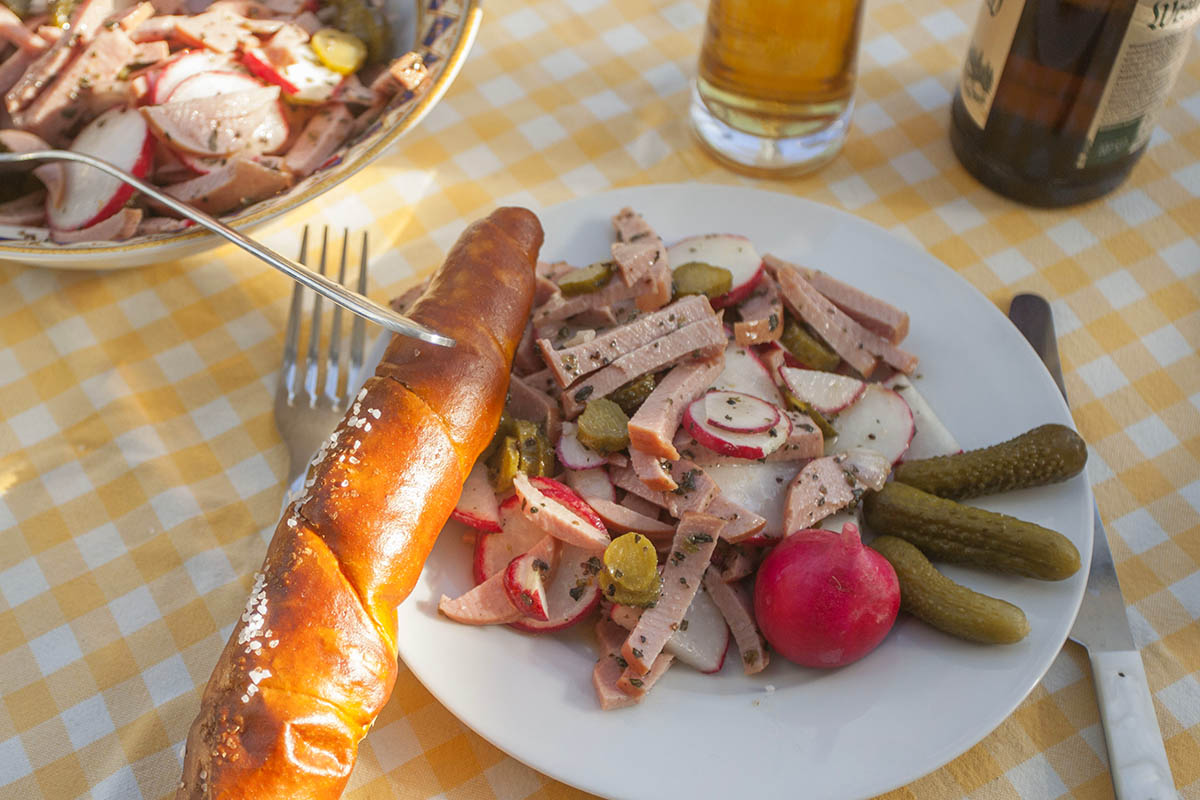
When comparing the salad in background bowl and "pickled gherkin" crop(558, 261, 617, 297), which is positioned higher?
the salad in background bowl

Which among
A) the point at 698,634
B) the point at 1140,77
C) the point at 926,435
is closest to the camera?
the point at 698,634

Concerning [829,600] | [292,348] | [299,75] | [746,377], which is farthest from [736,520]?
[299,75]

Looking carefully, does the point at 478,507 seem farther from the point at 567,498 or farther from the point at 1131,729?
the point at 1131,729

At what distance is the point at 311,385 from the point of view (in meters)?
1.88

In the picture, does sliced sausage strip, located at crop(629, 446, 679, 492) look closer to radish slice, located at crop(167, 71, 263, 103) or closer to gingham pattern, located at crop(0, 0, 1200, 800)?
gingham pattern, located at crop(0, 0, 1200, 800)

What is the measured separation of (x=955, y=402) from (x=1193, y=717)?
24.0 inches

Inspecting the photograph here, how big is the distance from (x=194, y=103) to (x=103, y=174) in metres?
0.22

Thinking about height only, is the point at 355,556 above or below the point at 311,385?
above

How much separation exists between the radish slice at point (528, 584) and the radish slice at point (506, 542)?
6 cm

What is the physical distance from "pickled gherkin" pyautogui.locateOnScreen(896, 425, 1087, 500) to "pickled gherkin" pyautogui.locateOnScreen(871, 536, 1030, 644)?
140 millimetres

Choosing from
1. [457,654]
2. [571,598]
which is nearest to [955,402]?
[571,598]

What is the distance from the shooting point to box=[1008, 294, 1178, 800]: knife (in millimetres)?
1388

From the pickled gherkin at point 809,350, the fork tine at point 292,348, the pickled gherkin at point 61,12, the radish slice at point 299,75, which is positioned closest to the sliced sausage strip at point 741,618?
the pickled gherkin at point 809,350

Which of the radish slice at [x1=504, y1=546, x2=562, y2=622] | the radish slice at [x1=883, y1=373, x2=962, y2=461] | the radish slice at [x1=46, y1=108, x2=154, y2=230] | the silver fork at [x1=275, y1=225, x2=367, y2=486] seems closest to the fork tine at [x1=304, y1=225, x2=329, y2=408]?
the silver fork at [x1=275, y1=225, x2=367, y2=486]
